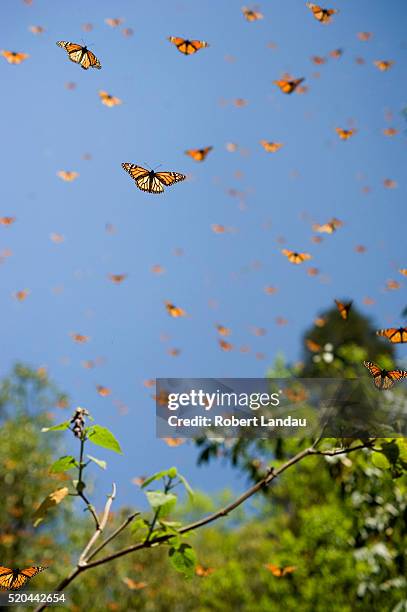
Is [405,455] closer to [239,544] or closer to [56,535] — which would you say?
[56,535]

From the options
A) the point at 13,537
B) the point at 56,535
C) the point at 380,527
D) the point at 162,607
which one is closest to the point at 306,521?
the point at 162,607

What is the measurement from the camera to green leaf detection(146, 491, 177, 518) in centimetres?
119

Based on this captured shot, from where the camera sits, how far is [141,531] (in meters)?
1.42

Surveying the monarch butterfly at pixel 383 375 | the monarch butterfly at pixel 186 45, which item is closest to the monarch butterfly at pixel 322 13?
the monarch butterfly at pixel 186 45

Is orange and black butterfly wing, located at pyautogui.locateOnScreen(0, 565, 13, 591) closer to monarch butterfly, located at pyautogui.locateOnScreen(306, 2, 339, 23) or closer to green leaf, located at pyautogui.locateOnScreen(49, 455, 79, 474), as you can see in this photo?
green leaf, located at pyautogui.locateOnScreen(49, 455, 79, 474)

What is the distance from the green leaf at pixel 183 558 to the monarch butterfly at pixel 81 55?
136 inches

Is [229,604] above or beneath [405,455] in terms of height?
beneath

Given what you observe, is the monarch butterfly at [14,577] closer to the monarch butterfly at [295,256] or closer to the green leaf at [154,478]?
the green leaf at [154,478]

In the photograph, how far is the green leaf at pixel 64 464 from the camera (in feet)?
3.95

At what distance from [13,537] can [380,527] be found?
12.0 metres

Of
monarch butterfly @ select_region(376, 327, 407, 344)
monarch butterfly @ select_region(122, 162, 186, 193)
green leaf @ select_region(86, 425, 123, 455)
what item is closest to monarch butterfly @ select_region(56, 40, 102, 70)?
monarch butterfly @ select_region(122, 162, 186, 193)

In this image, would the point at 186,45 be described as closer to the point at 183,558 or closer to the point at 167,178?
the point at 167,178

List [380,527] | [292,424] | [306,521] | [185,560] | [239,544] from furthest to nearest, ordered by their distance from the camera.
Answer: [239,544], [306,521], [380,527], [292,424], [185,560]

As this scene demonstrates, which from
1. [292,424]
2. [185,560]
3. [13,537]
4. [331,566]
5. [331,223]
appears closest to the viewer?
[185,560]
